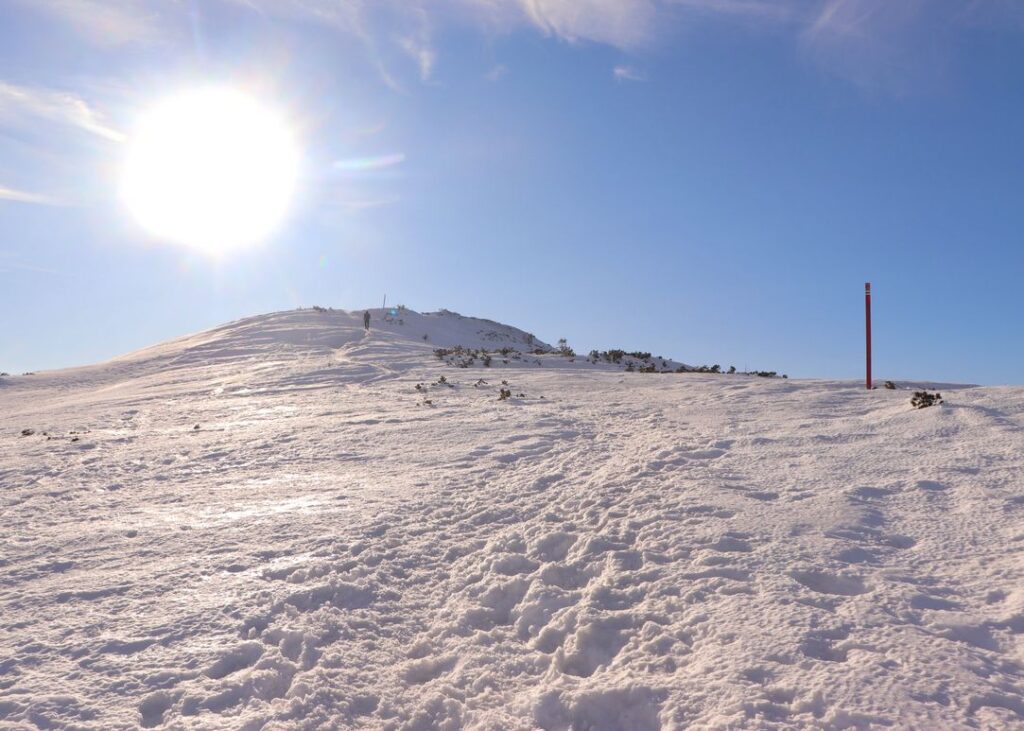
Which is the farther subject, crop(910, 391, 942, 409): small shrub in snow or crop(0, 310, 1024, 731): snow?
crop(910, 391, 942, 409): small shrub in snow

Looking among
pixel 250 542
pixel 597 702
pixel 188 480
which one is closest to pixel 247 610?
pixel 250 542

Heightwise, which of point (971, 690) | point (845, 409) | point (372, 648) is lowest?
point (372, 648)

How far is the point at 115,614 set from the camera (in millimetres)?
4016

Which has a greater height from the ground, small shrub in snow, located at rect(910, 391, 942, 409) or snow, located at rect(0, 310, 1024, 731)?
small shrub in snow, located at rect(910, 391, 942, 409)

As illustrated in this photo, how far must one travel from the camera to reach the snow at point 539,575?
3.12 meters

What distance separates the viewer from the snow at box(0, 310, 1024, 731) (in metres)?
3.12

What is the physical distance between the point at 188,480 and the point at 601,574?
15.6ft

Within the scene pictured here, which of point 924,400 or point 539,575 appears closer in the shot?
point 539,575

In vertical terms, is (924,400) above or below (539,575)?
above

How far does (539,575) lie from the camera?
14.3 feet

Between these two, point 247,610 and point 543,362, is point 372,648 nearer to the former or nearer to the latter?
point 247,610

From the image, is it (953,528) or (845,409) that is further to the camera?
(845,409)

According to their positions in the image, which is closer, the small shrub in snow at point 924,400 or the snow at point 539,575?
the snow at point 539,575

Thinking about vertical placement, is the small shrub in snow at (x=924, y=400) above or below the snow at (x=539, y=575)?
above
